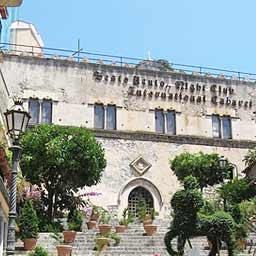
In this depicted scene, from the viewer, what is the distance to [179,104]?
114 feet

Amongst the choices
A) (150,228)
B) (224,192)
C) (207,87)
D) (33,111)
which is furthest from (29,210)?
(207,87)

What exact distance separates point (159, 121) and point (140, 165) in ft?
10.1

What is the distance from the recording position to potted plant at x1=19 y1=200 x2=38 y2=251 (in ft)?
60.9

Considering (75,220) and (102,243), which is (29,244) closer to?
(102,243)

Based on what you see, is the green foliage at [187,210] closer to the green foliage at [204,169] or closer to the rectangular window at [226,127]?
the green foliage at [204,169]

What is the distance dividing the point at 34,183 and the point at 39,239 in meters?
5.16

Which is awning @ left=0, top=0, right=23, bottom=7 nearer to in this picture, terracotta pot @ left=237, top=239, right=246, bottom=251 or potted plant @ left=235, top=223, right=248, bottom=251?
potted plant @ left=235, top=223, right=248, bottom=251

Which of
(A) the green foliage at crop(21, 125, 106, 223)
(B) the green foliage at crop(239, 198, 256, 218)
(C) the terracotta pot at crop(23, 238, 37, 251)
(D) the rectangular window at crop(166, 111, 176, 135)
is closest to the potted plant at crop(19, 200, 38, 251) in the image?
(C) the terracotta pot at crop(23, 238, 37, 251)

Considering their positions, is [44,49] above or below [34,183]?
above

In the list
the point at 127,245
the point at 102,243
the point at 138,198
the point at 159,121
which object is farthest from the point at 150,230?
the point at 159,121

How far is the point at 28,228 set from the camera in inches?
750

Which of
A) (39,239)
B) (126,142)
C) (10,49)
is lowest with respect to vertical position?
(39,239)

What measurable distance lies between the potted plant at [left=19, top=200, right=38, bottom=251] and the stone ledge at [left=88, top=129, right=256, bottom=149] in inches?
509

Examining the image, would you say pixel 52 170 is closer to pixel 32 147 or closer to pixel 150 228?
pixel 32 147
